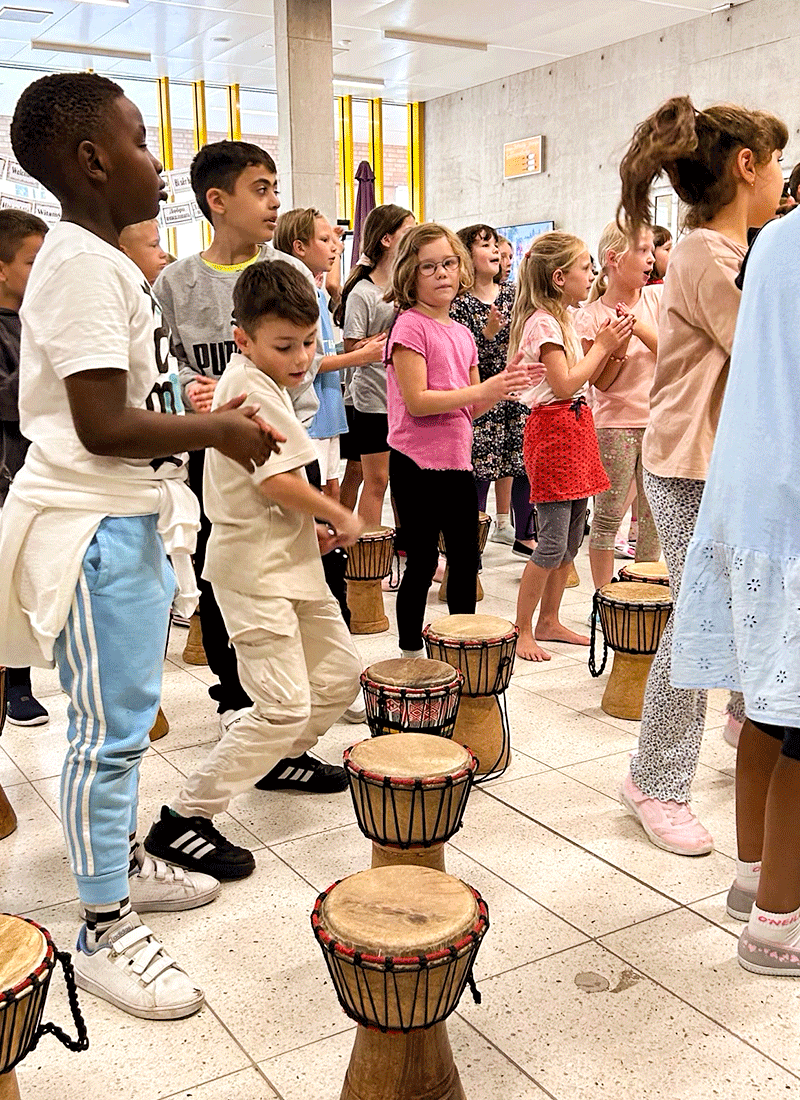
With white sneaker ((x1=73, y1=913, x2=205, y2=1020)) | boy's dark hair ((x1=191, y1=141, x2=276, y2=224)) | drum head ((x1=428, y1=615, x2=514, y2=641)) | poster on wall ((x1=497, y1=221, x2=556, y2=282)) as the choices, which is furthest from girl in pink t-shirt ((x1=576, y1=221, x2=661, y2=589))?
poster on wall ((x1=497, y1=221, x2=556, y2=282))

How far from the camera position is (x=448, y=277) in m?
3.25

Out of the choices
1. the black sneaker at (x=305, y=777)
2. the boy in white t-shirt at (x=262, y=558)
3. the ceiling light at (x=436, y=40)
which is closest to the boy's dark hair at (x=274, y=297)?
the boy in white t-shirt at (x=262, y=558)

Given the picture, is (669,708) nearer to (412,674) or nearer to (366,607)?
(412,674)

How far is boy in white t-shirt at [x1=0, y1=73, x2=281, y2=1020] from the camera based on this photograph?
1730 mm

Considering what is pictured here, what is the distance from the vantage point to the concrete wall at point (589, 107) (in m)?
8.73

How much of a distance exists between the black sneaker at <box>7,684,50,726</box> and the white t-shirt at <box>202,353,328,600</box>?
1.36m

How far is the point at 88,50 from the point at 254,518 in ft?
31.0

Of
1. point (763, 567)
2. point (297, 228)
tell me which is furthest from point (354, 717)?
point (297, 228)

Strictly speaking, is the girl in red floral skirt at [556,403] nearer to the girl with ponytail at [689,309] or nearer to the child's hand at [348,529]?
the girl with ponytail at [689,309]

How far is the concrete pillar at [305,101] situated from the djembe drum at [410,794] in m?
7.11

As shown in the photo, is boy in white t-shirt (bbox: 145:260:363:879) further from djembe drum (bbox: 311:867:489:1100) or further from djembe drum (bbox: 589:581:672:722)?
djembe drum (bbox: 589:581:672:722)

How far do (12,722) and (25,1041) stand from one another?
6.89ft

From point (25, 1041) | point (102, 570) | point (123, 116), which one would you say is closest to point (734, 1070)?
point (25, 1041)

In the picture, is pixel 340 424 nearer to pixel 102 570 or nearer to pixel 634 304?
pixel 634 304
